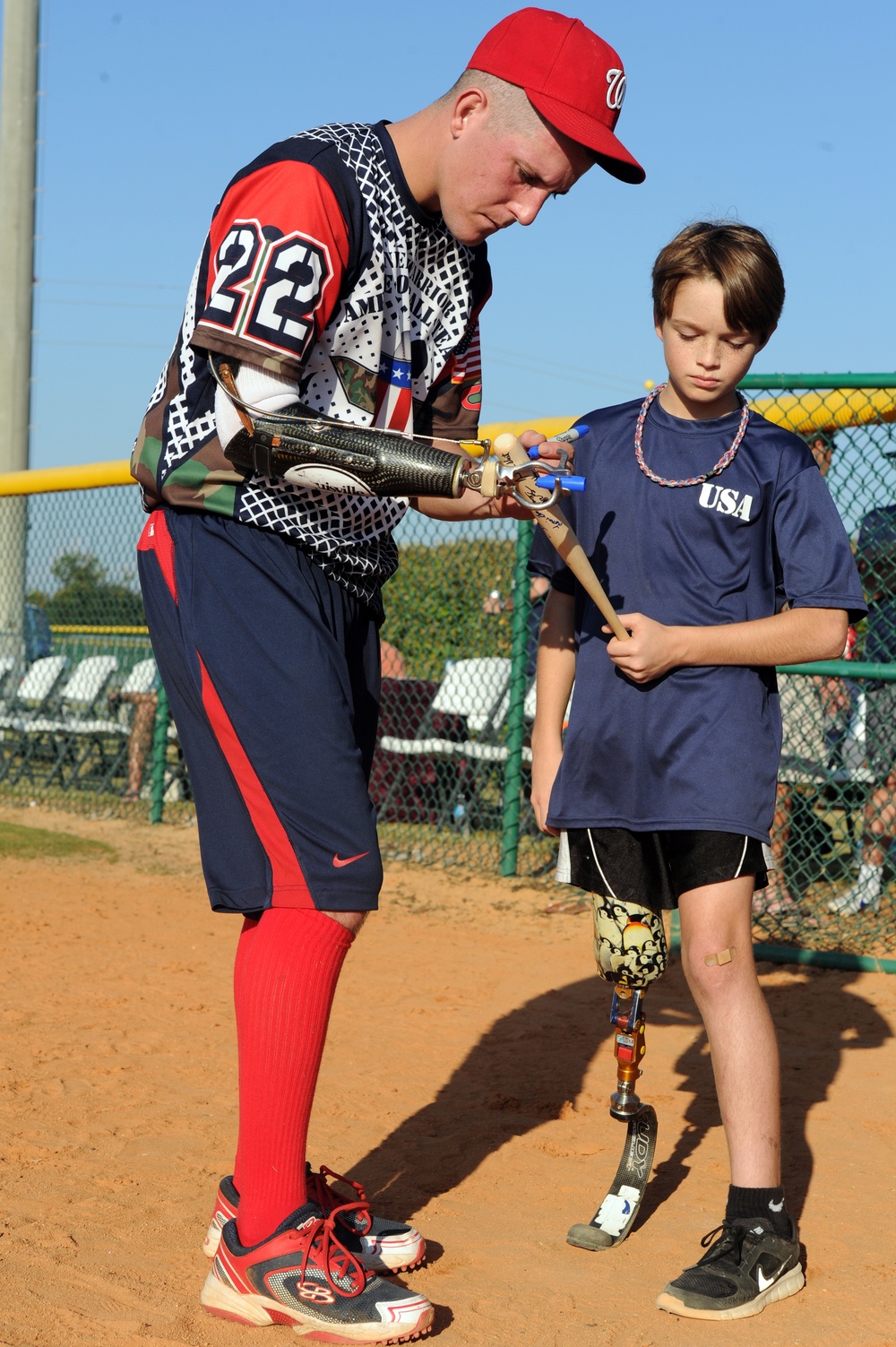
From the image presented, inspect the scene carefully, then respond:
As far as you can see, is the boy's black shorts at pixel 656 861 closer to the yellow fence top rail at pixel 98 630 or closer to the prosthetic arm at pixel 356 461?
the prosthetic arm at pixel 356 461

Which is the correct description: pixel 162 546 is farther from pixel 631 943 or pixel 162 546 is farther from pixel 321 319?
pixel 631 943

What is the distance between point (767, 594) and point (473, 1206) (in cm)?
144

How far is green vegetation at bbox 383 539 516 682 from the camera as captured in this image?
318 inches

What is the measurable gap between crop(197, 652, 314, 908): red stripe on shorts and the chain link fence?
11.2ft

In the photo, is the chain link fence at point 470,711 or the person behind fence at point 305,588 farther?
the chain link fence at point 470,711

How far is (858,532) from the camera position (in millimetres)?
5566

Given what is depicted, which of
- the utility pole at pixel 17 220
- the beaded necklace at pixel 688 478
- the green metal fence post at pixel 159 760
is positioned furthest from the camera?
the utility pole at pixel 17 220

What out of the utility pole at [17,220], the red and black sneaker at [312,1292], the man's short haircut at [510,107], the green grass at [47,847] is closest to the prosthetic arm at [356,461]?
the man's short haircut at [510,107]

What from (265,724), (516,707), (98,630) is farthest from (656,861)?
(98,630)

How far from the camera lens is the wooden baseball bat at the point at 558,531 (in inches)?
84.3

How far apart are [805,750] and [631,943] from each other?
11.1ft

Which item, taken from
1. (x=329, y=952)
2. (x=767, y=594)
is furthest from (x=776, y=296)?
(x=329, y=952)

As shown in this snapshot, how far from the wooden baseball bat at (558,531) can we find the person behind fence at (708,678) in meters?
0.09

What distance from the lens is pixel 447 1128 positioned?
3260mm
